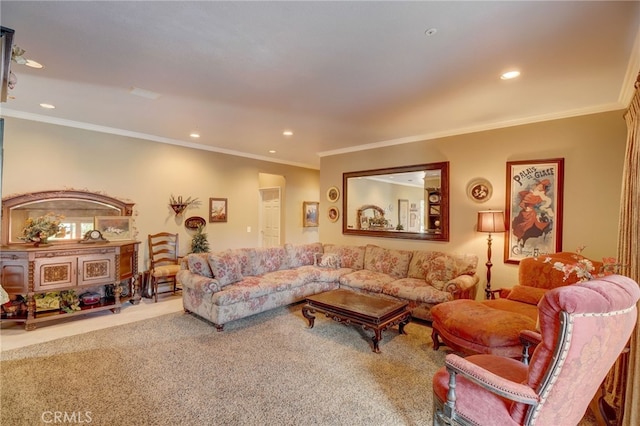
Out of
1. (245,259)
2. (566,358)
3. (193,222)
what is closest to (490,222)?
(566,358)

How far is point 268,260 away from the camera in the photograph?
192 inches

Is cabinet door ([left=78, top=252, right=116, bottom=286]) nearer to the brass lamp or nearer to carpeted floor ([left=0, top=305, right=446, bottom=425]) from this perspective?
Result: carpeted floor ([left=0, top=305, right=446, bottom=425])

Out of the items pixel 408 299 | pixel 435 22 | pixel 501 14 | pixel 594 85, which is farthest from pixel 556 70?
pixel 408 299

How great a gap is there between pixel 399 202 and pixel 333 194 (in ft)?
5.00

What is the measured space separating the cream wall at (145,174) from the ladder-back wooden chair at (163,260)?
0.48ft

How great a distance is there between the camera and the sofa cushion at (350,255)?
5.23 meters

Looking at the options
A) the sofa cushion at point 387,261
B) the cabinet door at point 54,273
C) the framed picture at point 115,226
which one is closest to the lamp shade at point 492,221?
the sofa cushion at point 387,261

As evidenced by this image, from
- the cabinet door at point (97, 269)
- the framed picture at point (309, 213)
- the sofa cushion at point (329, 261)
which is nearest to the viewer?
the cabinet door at point (97, 269)

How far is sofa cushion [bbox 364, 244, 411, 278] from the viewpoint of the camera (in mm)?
4691

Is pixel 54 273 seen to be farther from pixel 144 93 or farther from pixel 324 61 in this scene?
pixel 324 61

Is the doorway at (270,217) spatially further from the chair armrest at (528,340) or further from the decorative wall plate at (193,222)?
the chair armrest at (528,340)

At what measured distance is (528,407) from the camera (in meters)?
1.41

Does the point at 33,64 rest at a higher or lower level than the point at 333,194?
higher

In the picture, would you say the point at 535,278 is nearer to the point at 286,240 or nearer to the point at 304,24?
the point at 304,24
